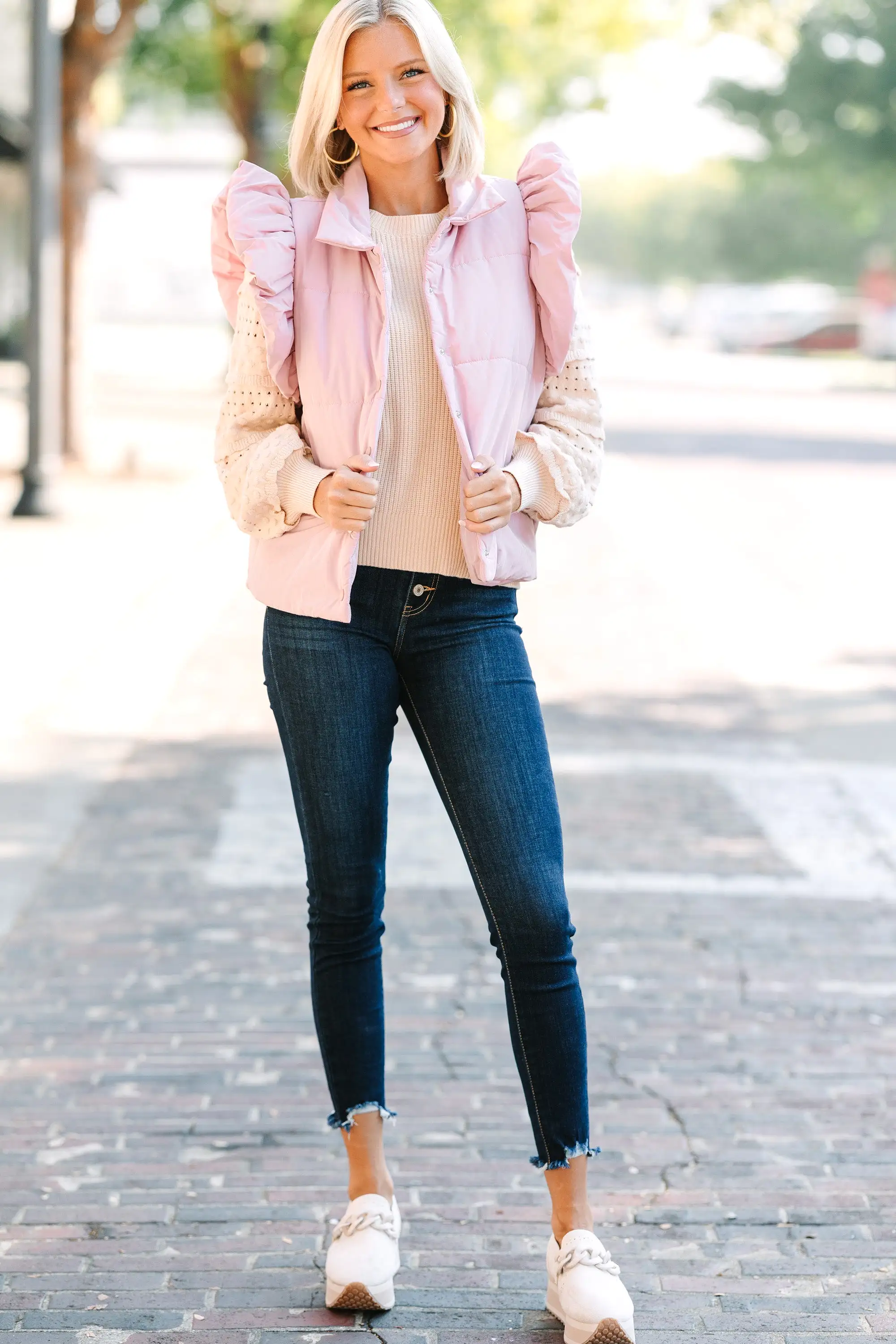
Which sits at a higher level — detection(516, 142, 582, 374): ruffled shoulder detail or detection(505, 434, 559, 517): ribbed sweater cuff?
detection(516, 142, 582, 374): ruffled shoulder detail

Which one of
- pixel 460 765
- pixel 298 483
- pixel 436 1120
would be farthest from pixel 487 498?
pixel 436 1120

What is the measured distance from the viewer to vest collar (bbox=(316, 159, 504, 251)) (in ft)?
9.11

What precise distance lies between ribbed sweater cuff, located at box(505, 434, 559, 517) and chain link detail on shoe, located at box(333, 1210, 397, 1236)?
120 centimetres

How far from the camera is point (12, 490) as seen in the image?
1450cm

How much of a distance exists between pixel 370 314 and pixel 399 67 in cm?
39

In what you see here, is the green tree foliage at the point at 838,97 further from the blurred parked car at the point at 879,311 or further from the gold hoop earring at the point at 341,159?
the gold hoop earring at the point at 341,159

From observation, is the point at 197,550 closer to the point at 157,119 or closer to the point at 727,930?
the point at 727,930

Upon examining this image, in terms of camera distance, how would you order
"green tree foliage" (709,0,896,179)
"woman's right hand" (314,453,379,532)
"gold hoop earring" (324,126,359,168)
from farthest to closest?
"green tree foliage" (709,0,896,179)
"gold hoop earring" (324,126,359,168)
"woman's right hand" (314,453,379,532)

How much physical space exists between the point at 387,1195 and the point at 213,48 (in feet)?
83.8

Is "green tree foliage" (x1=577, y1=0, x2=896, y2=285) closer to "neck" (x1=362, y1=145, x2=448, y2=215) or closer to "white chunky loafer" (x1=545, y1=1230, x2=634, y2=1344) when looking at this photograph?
"neck" (x1=362, y1=145, x2=448, y2=215)

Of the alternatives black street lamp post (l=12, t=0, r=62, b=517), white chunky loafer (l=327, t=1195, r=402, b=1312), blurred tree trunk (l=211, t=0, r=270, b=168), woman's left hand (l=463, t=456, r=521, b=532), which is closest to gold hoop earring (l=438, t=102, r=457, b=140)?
woman's left hand (l=463, t=456, r=521, b=532)

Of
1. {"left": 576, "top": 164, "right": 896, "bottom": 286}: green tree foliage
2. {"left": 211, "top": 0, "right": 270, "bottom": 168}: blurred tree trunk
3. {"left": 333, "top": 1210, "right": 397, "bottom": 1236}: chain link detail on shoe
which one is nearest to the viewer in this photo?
{"left": 333, "top": 1210, "right": 397, "bottom": 1236}: chain link detail on shoe

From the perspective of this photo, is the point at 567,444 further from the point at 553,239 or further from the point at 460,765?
the point at 460,765

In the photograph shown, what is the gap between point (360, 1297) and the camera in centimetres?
294
